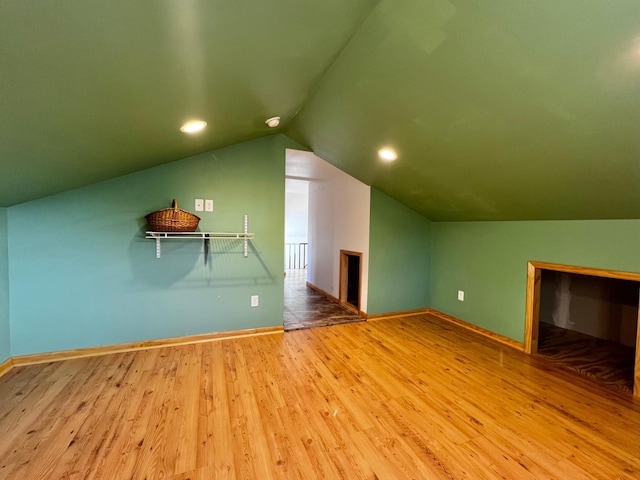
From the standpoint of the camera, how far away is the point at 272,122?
2.65m

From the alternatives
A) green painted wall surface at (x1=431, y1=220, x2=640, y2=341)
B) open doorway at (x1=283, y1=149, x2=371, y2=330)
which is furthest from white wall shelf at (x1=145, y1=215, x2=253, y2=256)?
green painted wall surface at (x1=431, y1=220, x2=640, y2=341)

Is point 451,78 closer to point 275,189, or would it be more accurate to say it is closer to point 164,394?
point 275,189

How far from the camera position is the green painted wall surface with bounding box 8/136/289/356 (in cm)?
244

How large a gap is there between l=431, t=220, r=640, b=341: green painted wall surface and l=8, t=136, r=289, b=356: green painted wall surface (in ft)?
7.76

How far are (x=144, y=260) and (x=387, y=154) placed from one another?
2703 millimetres

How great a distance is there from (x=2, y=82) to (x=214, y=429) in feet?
6.44

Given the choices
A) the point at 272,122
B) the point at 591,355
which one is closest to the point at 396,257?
the point at 591,355

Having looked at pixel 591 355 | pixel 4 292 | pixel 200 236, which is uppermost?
pixel 200 236

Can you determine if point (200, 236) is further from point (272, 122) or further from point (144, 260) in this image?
point (272, 122)

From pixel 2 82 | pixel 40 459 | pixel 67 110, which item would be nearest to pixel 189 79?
pixel 67 110

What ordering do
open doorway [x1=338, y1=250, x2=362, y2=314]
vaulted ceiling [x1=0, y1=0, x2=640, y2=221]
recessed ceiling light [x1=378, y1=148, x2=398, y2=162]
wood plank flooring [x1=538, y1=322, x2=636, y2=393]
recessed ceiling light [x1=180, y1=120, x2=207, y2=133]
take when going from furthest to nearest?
open doorway [x1=338, y1=250, x2=362, y2=314]
recessed ceiling light [x1=378, y1=148, x2=398, y2=162]
wood plank flooring [x1=538, y1=322, x2=636, y2=393]
recessed ceiling light [x1=180, y1=120, x2=207, y2=133]
vaulted ceiling [x1=0, y1=0, x2=640, y2=221]

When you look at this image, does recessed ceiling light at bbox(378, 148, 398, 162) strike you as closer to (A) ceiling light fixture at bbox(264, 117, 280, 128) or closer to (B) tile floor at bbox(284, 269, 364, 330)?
(A) ceiling light fixture at bbox(264, 117, 280, 128)

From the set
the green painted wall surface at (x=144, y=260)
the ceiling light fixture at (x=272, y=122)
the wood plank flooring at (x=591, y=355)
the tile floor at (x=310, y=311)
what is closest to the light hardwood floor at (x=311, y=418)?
the wood plank flooring at (x=591, y=355)

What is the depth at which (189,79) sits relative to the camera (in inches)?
58.4
